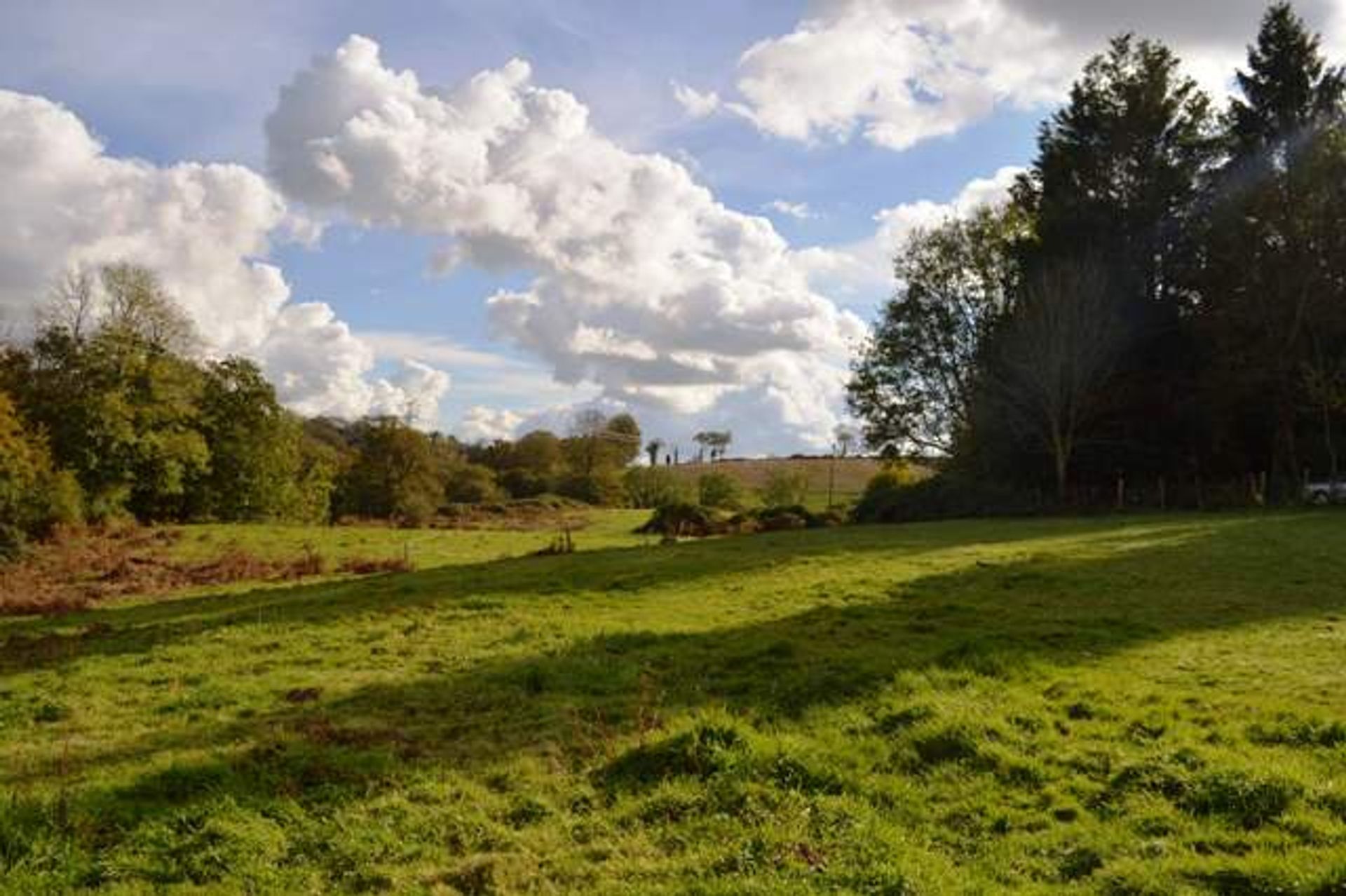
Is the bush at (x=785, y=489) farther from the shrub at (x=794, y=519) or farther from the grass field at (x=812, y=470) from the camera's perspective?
the shrub at (x=794, y=519)

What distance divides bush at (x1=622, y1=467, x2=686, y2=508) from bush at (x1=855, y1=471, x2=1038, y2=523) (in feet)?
130

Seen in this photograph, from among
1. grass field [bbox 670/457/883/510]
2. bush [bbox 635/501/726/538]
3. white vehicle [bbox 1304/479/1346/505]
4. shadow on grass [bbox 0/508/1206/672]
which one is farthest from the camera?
grass field [bbox 670/457/883/510]

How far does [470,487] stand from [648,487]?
727 inches

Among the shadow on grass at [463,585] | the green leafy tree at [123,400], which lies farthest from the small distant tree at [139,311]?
the shadow on grass at [463,585]

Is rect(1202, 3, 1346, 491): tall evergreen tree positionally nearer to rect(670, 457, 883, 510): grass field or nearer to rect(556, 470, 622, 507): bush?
rect(670, 457, 883, 510): grass field

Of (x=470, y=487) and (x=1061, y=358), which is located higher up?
(x=1061, y=358)

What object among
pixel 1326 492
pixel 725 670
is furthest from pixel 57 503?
pixel 1326 492

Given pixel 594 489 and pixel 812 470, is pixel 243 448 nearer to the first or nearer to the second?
pixel 594 489

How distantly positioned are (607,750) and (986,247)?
176 feet

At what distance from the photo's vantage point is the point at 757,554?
30562 millimetres

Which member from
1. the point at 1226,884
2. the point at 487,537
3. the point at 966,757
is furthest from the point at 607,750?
the point at 487,537

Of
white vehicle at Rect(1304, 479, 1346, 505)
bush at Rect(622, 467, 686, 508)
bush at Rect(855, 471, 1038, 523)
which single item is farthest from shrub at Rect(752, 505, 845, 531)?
bush at Rect(622, 467, 686, 508)

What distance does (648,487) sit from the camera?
320 ft

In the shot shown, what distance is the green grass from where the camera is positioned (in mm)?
7637
